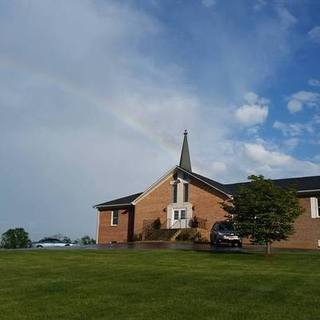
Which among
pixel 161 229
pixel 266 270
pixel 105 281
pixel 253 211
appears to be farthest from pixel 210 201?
pixel 105 281

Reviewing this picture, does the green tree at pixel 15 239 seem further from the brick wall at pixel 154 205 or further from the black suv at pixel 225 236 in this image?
the black suv at pixel 225 236

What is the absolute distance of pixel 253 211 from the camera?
88.1 ft

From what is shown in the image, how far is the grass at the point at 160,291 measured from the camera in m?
10.4

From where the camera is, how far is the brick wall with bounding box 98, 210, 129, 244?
164 feet

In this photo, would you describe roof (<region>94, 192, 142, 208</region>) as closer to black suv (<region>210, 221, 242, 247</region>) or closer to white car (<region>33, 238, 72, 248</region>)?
white car (<region>33, 238, 72, 248</region>)

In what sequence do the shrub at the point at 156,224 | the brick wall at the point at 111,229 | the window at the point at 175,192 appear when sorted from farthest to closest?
1. the brick wall at the point at 111,229
2. the window at the point at 175,192
3. the shrub at the point at 156,224

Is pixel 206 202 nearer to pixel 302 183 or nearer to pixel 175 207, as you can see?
pixel 175 207

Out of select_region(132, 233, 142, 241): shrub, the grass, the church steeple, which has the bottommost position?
the grass

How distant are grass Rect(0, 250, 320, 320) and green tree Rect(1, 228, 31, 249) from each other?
1168 inches

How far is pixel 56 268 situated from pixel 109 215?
33.0 meters

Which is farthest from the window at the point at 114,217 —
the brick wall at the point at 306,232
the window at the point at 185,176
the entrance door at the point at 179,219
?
the brick wall at the point at 306,232

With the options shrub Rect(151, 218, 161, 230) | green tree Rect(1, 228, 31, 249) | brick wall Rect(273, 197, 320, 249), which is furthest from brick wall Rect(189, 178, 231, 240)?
green tree Rect(1, 228, 31, 249)

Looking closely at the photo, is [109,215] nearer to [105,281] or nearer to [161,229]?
[161,229]

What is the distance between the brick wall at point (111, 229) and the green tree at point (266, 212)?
2428 centimetres
